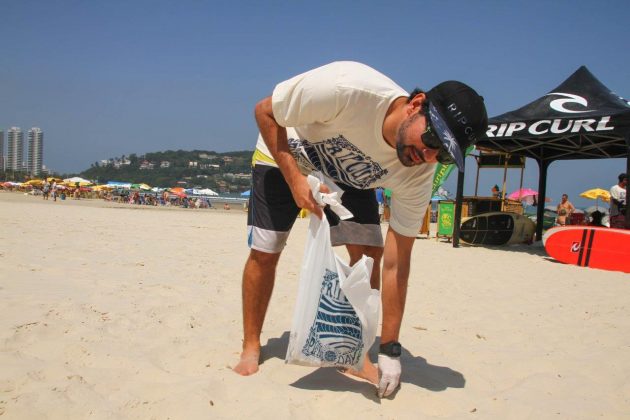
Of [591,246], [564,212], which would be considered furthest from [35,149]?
[591,246]

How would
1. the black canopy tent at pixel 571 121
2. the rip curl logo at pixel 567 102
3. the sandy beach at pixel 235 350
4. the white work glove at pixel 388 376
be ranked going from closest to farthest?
the sandy beach at pixel 235 350 → the white work glove at pixel 388 376 → the black canopy tent at pixel 571 121 → the rip curl logo at pixel 567 102

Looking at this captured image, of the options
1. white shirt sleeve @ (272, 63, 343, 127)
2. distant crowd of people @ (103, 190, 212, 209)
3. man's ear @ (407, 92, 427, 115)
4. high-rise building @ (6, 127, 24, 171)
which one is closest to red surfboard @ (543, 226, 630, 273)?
man's ear @ (407, 92, 427, 115)

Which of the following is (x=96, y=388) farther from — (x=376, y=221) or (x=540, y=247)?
(x=540, y=247)

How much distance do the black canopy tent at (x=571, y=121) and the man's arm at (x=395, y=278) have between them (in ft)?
19.4

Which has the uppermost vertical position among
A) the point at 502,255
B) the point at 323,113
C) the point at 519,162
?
the point at 519,162

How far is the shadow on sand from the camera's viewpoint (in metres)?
1.95

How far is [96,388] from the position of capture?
1676 millimetres

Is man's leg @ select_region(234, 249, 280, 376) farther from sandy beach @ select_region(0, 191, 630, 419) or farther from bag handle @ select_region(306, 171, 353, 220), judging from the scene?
bag handle @ select_region(306, 171, 353, 220)

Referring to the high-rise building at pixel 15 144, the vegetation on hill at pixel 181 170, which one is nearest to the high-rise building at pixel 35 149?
the high-rise building at pixel 15 144

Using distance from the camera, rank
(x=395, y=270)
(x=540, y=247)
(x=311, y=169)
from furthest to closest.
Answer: (x=540, y=247)
(x=311, y=169)
(x=395, y=270)

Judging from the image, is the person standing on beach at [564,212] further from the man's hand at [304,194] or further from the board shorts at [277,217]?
the man's hand at [304,194]

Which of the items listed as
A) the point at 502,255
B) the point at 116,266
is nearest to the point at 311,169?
the point at 116,266

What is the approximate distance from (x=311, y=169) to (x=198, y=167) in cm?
14013

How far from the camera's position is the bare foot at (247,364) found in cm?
200
